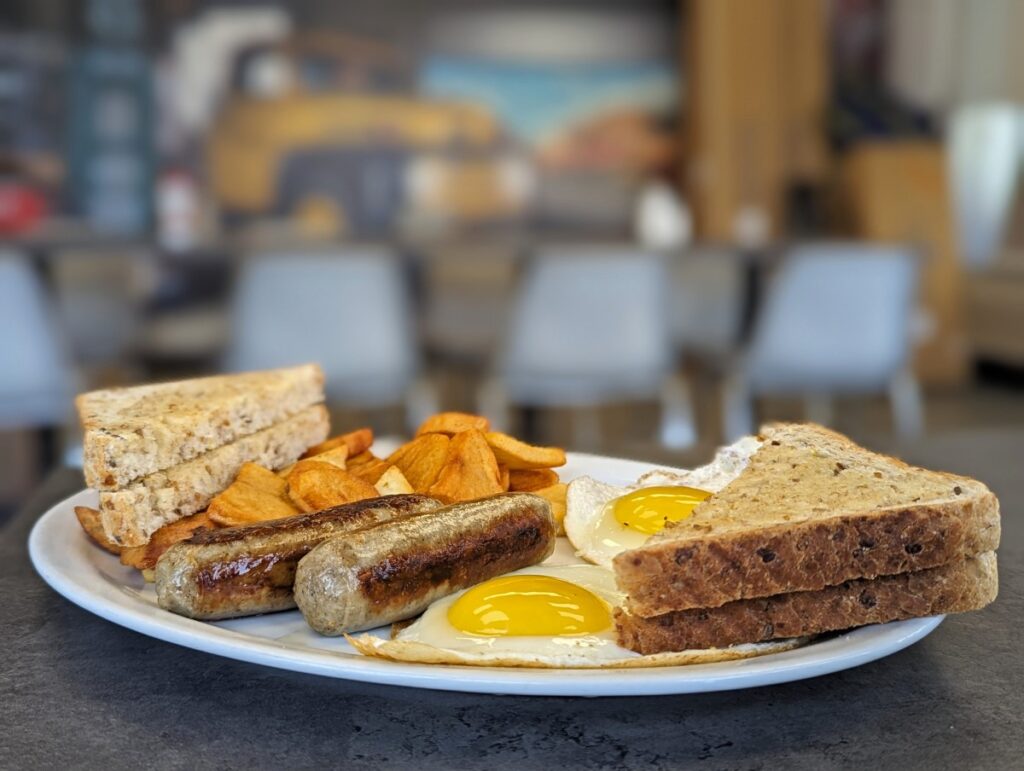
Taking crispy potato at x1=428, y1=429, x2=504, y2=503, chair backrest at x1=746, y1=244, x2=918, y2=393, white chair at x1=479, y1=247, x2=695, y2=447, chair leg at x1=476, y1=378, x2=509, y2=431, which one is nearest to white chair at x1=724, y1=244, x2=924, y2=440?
chair backrest at x1=746, y1=244, x2=918, y2=393

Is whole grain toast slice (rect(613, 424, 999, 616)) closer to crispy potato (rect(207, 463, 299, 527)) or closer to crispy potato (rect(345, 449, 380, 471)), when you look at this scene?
crispy potato (rect(207, 463, 299, 527))

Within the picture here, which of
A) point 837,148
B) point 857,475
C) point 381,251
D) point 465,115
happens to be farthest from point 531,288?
point 837,148

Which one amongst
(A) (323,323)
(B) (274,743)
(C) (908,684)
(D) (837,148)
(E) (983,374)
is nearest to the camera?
(B) (274,743)

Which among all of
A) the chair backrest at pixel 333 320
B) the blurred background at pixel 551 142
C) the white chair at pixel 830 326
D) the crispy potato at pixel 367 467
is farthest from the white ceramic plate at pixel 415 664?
the blurred background at pixel 551 142

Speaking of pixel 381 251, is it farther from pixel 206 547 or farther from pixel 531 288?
pixel 206 547

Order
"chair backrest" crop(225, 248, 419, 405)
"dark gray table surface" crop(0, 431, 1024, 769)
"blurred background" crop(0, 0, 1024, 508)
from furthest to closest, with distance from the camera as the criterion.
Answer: "blurred background" crop(0, 0, 1024, 508)
"chair backrest" crop(225, 248, 419, 405)
"dark gray table surface" crop(0, 431, 1024, 769)

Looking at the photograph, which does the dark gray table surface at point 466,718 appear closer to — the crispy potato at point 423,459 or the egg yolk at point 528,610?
the egg yolk at point 528,610

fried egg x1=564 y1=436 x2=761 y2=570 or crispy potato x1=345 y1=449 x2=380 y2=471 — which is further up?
crispy potato x1=345 y1=449 x2=380 y2=471
